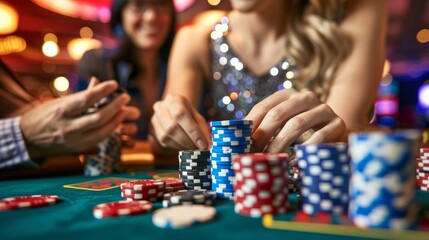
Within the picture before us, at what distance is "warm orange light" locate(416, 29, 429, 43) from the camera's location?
980cm

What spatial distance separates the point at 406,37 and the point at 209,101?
8.98 meters

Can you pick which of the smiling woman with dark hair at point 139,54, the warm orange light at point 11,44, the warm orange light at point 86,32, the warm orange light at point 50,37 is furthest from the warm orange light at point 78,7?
the smiling woman with dark hair at point 139,54

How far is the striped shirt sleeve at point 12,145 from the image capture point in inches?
78.6

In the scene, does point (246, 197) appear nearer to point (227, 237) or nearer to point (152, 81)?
point (227, 237)

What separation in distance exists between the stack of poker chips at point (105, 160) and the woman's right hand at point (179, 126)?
0.34m

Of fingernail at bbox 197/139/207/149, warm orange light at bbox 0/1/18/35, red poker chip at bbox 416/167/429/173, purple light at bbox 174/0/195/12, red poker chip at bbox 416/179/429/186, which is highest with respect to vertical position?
purple light at bbox 174/0/195/12

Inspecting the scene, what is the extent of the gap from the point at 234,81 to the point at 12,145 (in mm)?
1456

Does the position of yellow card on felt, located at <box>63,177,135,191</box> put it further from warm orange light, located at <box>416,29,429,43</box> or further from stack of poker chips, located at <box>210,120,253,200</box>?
warm orange light, located at <box>416,29,429,43</box>

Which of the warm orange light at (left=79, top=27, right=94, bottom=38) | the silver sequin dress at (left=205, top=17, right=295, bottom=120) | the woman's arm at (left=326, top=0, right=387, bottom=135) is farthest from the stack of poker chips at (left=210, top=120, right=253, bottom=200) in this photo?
the warm orange light at (left=79, top=27, right=94, bottom=38)

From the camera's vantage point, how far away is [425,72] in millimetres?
13023

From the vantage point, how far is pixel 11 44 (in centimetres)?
1096

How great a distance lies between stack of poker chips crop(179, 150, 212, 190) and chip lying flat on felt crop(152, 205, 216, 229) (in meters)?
0.38

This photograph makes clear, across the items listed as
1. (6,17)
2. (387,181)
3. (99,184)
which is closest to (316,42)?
(99,184)

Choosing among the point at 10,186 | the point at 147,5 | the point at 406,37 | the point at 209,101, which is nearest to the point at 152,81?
the point at 147,5
